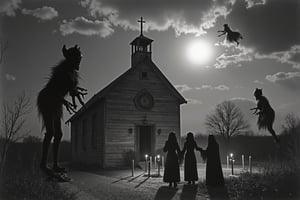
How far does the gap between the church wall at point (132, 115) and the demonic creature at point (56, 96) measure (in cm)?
1031

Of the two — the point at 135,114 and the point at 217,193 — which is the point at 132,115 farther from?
the point at 217,193

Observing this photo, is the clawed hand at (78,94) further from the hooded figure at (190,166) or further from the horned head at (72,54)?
the hooded figure at (190,166)

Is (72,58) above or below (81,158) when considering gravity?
above

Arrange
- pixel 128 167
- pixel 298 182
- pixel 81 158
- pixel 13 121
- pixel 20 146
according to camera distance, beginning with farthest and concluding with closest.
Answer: pixel 81 158 < pixel 128 167 < pixel 298 182 < pixel 20 146 < pixel 13 121

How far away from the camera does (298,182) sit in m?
6.80

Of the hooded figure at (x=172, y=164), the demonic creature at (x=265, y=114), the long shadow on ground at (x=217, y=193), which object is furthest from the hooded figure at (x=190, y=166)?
the demonic creature at (x=265, y=114)

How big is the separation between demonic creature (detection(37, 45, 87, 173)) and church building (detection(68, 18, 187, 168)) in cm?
1020

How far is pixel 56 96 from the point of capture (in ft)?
9.86

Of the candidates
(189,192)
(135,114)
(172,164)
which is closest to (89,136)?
(135,114)

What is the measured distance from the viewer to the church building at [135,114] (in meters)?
13.6

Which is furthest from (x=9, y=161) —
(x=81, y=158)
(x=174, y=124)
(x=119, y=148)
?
(x=81, y=158)

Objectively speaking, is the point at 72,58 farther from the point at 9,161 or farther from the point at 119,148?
the point at 119,148

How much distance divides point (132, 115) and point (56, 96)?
36.2ft

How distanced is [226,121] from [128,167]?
7086mm
